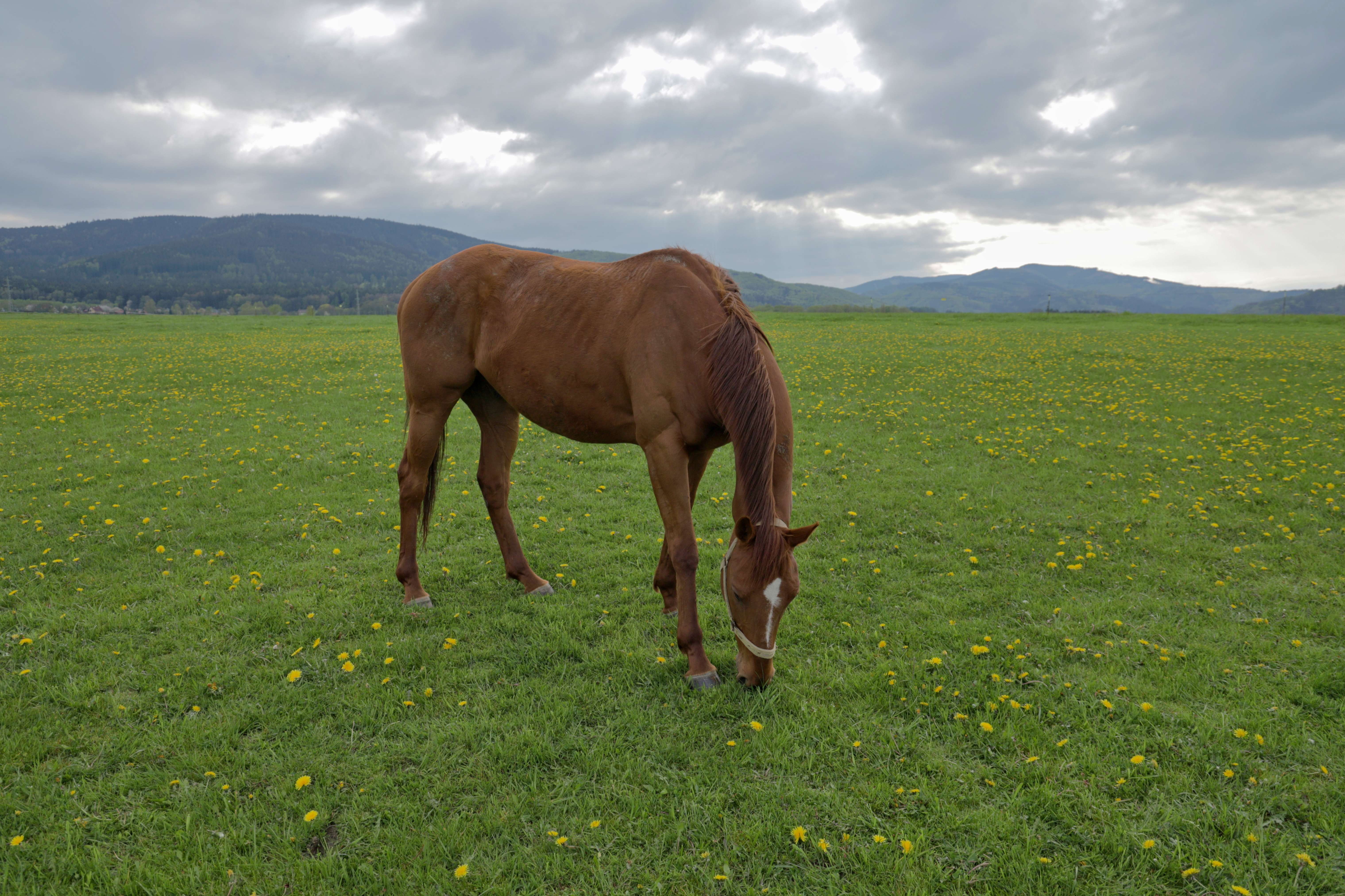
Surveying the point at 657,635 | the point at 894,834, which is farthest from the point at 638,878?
the point at 657,635

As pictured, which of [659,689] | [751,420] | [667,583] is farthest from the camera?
[667,583]

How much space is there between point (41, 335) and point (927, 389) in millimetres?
44984

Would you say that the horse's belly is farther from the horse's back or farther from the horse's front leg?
the horse's front leg

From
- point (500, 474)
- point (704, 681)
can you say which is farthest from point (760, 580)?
point (500, 474)

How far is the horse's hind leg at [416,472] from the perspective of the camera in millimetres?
5715

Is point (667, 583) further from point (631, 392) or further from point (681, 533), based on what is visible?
point (631, 392)

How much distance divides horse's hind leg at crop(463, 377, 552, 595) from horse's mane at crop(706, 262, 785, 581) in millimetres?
2517

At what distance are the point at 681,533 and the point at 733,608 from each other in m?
0.62

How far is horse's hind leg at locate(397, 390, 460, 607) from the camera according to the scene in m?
5.71

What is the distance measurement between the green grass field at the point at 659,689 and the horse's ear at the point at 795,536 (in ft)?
3.59

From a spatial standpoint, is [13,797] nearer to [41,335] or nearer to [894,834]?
[894,834]

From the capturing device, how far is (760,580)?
12.9ft

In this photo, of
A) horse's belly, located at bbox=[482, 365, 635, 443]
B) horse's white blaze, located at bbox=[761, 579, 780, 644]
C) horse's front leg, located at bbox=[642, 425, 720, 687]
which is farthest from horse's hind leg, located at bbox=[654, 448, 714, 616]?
horse's white blaze, located at bbox=[761, 579, 780, 644]

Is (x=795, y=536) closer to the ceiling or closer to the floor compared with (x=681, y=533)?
closer to the ceiling
